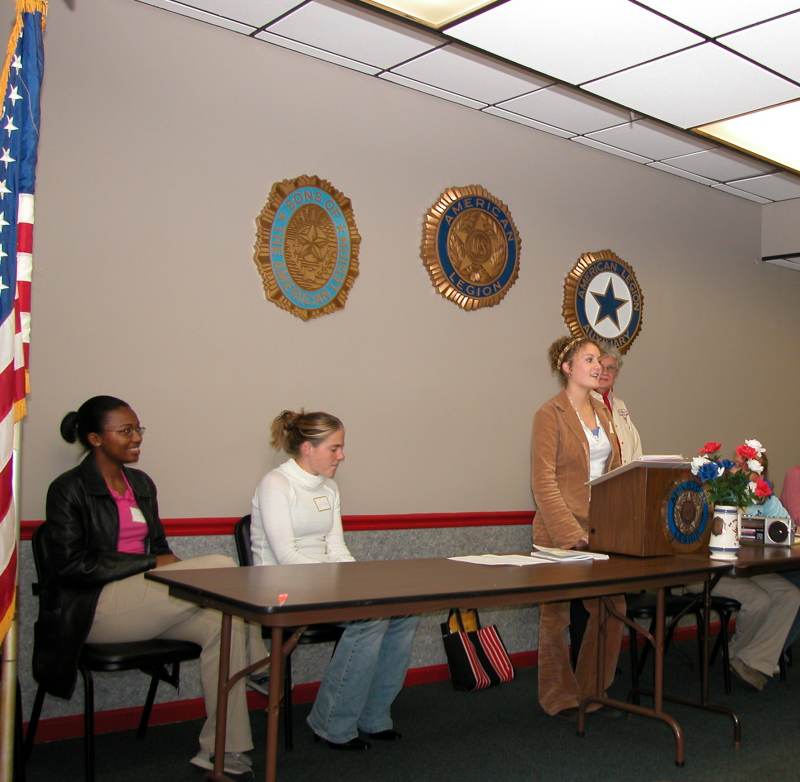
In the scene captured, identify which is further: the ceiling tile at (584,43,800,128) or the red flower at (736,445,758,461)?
the ceiling tile at (584,43,800,128)

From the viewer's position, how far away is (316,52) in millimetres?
4520

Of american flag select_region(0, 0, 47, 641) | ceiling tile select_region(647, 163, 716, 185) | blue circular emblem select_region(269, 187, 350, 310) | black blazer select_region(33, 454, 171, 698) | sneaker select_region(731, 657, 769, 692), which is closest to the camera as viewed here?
american flag select_region(0, 0, 47, 641)

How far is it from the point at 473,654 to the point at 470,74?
2873 millimetres

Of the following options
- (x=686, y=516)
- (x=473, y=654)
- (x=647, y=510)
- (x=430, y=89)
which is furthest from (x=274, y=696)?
(x=430, y=89)

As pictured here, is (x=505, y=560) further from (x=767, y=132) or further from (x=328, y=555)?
(x=767, y=132)

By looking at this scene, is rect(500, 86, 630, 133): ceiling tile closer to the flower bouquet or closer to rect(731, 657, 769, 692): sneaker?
the flower bouquet

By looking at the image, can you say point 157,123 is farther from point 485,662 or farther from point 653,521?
point 485,662

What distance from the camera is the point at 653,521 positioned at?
3.91 m

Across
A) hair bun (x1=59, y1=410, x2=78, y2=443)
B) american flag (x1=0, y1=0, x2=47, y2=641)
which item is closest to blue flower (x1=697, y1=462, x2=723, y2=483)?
hair bun (x1=59, y1=410, x2=78, y2=443)

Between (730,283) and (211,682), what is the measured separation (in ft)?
16.4

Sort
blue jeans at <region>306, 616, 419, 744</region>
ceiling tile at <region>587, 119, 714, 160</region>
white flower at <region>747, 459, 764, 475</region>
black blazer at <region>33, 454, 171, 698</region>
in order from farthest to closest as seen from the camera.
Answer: ceiling tile at <region>587, 119, 714, 160</region> → white flower at <region>747, 459, 764, 475</region> → blue jeans at <region>306, 616, 419, 744</region> → black blazer at <region>33, 454, 171, 698</region>

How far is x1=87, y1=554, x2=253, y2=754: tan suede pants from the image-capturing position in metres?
3.36

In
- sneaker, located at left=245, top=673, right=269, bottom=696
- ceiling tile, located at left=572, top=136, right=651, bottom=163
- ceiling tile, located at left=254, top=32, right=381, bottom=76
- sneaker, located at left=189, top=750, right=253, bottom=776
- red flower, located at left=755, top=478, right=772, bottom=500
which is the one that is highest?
ceiling tile, located at left=254, top=32, right=381, bottom=76

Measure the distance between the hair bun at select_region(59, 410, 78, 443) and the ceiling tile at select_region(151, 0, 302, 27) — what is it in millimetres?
1759
